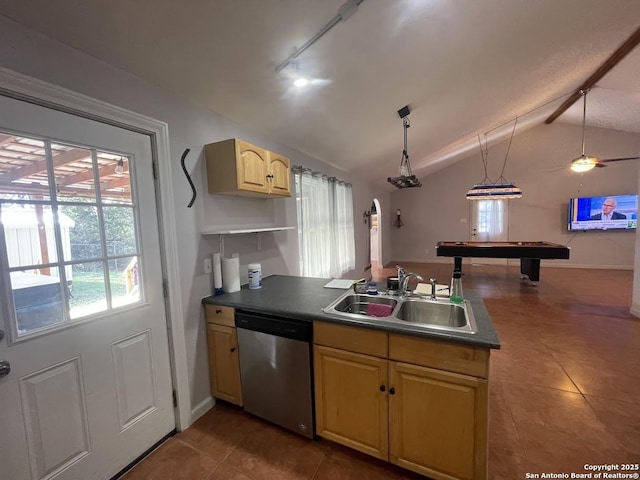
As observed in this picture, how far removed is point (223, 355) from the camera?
1.94 metres

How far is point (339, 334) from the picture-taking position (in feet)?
4.97

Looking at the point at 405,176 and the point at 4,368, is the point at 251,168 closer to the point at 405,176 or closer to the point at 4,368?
the point at 405,176

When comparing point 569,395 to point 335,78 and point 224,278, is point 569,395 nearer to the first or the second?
point 224,278

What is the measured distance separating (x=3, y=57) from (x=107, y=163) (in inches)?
20.0

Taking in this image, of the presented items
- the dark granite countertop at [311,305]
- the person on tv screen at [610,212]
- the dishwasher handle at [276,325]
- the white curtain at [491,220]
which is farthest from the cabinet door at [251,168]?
the person on tv screen at [610,212]

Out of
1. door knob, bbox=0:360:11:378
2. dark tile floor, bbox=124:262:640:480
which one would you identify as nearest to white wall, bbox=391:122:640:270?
dark tile floor, bbox=124:262:640:480

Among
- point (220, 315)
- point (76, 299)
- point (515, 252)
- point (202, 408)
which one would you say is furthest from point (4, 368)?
point (515, 252)

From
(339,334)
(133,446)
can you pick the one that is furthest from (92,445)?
(339,334)

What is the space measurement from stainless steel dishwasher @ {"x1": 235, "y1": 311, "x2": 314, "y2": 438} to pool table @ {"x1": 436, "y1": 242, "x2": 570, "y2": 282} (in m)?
3.79

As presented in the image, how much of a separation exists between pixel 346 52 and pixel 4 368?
7.97 feet

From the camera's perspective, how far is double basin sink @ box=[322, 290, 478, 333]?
1591mm

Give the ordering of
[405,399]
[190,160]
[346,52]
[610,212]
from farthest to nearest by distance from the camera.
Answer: [610,212], [190,160], [346,52], [405,399]

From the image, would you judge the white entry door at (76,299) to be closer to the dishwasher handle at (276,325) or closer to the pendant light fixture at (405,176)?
the dishwasher handle at (276,325)

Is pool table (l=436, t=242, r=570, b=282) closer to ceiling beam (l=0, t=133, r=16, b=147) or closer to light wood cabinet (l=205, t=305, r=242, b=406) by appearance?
light wood cabinet (l=205, t=305, r=242, b=406)
